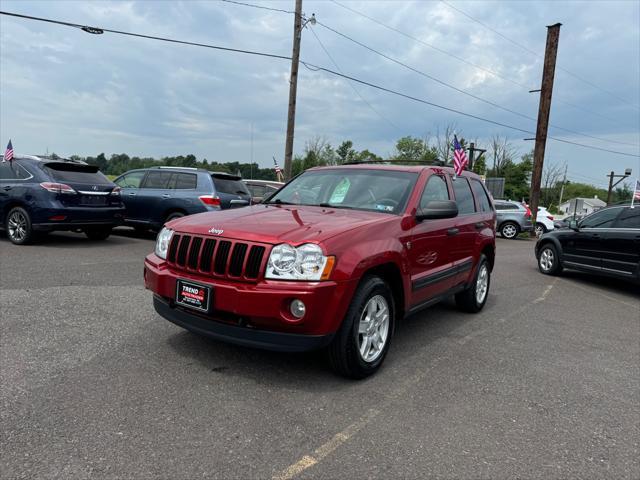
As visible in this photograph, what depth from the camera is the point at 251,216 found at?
3721 millimetres

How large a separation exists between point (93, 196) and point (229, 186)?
2851mm

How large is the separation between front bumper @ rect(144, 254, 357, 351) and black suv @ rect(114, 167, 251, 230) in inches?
→ 262

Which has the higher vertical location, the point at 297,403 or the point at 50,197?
the point at 50,197

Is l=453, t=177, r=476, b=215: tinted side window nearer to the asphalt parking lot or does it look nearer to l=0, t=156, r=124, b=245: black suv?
the asphalt parking lot

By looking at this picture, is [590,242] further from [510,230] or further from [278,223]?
[510,230]

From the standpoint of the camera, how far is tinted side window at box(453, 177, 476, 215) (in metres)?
5.14

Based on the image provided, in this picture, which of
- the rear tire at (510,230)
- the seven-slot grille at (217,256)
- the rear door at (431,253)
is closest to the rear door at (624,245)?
the rear door at (431,253)

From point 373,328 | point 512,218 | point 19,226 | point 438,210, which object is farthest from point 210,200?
point 512,218

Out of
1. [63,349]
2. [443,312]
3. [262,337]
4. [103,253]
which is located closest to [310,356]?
[262,337]

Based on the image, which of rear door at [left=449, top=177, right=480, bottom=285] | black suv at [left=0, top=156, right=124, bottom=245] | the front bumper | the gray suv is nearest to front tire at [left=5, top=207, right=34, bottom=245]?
black suv at [left=0, top=156, right=124, bottom=245]

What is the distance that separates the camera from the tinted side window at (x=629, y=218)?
7.95 metres

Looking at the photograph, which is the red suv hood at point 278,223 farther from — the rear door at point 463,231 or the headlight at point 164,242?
the rear door at point 463,231

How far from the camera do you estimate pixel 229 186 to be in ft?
34.3

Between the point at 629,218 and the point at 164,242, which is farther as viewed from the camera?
A: the point at 629,218
